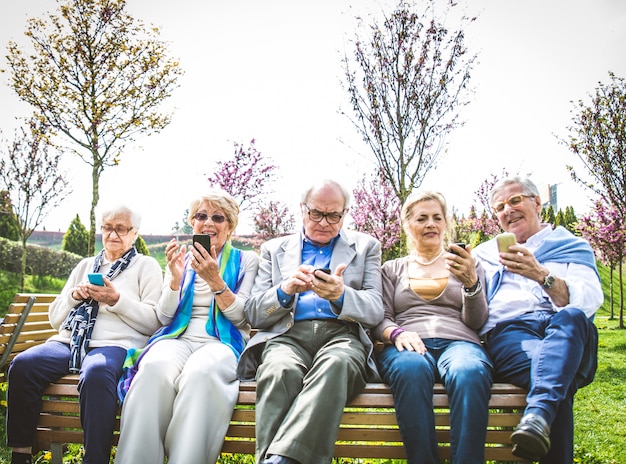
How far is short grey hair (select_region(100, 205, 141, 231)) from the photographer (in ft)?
11.5

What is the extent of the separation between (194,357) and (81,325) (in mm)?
965

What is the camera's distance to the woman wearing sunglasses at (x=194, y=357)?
8.27 feet

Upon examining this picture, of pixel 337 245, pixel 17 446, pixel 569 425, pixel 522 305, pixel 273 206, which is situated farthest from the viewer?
pixel 273 206

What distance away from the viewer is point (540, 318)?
3074 millimetres

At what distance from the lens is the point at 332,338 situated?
302cm

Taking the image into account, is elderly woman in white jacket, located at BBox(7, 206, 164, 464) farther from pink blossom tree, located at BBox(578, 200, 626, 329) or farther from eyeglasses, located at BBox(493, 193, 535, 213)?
pink blossom tree, located at BBox(578, 200, 626, 329)

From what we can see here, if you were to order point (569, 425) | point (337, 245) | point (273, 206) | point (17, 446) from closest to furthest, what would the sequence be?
point (569, 425) → point (17, 446) → point (337, 245) → point (273, 206)

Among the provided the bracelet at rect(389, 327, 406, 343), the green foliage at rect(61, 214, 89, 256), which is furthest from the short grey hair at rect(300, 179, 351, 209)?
the green foliage at rect(61, 214, 89, 256)

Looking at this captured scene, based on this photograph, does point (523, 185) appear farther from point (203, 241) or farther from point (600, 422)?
point (600, 422)

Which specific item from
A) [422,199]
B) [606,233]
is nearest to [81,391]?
[422,199]

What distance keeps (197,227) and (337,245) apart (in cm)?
106

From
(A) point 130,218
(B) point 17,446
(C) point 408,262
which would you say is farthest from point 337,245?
(B) point 17,446

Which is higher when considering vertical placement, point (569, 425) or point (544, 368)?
point (544, 368)

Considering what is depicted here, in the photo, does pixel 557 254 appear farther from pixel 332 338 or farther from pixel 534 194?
pixel 332 338
